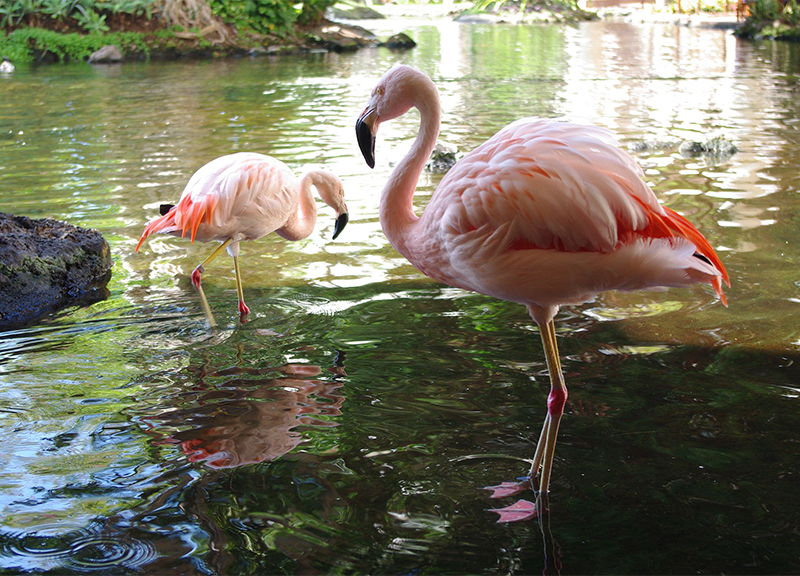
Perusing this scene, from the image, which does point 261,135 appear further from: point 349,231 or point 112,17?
point 112,17

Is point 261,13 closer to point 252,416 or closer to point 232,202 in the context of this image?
point 232,202

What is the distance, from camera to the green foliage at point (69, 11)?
20.1 metres

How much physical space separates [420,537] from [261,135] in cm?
742

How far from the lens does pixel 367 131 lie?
9.57 feet

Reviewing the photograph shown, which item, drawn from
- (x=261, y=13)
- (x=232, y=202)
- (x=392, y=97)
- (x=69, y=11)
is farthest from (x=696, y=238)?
(x=69, y=11)

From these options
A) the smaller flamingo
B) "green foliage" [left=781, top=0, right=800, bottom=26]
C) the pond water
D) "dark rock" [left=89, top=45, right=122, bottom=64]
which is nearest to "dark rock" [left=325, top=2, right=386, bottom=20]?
"dark rock" [left=89, top=45, right=122, bottom=64]

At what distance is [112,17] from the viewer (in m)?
20.8

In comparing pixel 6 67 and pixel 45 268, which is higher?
pixel 6 67

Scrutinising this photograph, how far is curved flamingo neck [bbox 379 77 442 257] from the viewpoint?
9.17 feet

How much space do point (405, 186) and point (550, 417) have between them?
99cm

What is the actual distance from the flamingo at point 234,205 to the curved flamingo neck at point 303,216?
0.12ft

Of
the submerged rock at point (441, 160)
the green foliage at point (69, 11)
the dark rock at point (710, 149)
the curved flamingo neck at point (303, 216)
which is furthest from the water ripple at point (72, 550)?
the green foliage at point (69, 11)

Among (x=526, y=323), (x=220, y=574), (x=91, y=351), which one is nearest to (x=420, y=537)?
(x=220, y=574)

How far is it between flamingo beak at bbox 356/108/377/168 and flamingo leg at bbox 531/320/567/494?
3.15ft
